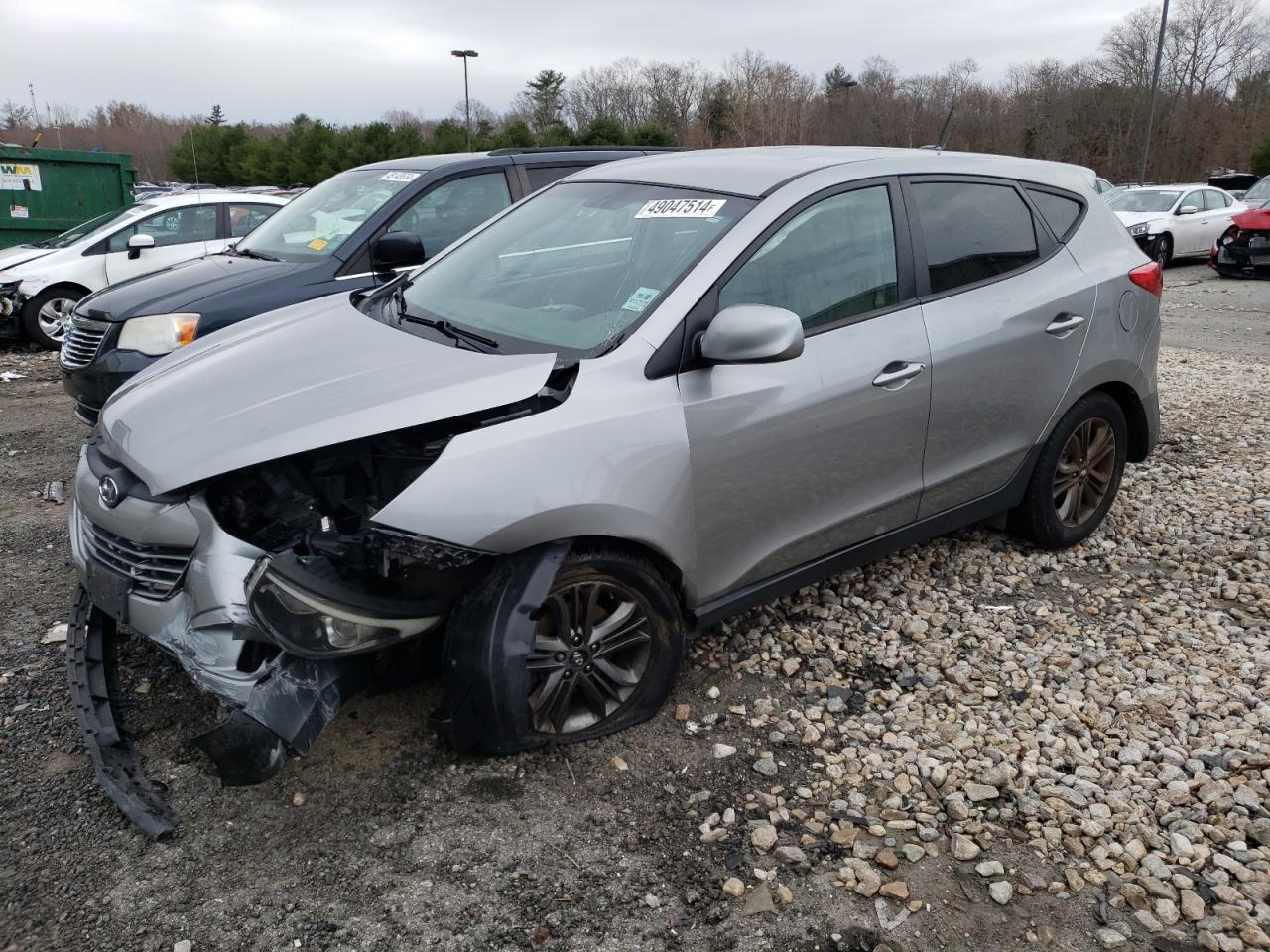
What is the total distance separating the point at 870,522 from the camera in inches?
146

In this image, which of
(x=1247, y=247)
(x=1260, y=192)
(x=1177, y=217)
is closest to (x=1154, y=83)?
(x=1260, y=192)

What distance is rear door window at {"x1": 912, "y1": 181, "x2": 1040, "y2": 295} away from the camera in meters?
3.82

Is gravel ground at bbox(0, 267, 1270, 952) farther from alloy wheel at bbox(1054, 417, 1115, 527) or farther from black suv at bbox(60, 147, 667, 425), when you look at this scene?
black suv at bbox(60, 147, 667, 425)

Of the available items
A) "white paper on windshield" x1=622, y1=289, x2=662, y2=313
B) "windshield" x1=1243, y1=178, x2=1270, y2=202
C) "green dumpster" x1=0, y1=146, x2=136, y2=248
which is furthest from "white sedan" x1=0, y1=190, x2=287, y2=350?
"windshield" x1=1243, y1=178, x2=1270, y2=202

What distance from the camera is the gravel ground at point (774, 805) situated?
8.20ft

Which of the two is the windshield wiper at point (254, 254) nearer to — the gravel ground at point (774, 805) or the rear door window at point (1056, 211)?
the gravel ground at point (774, 805)

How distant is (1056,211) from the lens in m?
4.34

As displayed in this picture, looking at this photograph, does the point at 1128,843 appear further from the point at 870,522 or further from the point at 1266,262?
the point at 1266,262

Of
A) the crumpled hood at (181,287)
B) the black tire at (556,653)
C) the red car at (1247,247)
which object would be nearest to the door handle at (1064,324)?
the black tire at (556,653)

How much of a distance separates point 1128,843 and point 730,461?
1556 mm

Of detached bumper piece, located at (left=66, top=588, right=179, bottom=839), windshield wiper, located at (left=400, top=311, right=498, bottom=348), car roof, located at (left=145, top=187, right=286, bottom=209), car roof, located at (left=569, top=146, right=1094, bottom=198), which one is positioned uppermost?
car roof, located at (left=569, top=146, right=1094, bottom=198)

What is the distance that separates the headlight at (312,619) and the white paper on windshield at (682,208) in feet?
5.53

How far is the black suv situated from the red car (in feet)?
43.9

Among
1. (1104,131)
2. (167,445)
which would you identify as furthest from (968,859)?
(1104,131)
